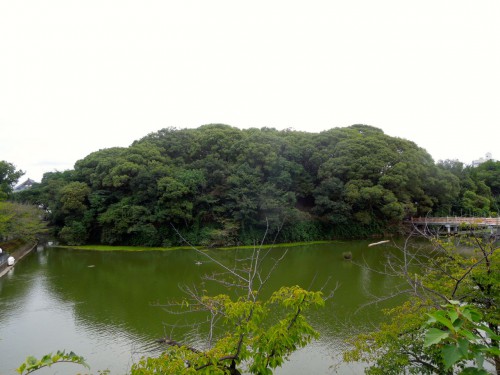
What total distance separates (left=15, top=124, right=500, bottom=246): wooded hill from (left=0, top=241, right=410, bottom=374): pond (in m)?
3.06

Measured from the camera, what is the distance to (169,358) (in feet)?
10.6

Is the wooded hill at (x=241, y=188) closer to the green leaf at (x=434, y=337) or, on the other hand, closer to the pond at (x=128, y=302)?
the pond at (x=128, y=302)

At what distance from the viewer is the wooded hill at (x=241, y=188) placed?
2291cm

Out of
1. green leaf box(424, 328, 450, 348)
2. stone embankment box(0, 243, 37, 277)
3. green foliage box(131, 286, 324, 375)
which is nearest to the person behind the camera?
green leaf box(424, 328, 450, 348)

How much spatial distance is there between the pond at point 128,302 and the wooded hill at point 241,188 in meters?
3.06

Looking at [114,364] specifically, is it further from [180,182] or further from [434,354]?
[180,182]

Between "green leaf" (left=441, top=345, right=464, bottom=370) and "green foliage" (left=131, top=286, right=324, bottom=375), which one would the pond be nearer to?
"green foliage" (left=131, top=286, right=324, bottom=375)

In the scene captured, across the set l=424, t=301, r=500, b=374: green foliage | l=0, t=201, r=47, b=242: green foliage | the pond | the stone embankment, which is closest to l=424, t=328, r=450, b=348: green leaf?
l=424, t=301, r=500, b=374: green foliage

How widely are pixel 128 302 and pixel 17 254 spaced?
11.8 m

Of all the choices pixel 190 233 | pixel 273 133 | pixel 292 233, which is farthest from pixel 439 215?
pixel 190 233

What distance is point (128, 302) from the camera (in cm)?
1193

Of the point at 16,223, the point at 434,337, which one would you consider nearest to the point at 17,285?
the point at 16,223

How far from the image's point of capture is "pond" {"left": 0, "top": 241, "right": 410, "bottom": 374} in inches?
317

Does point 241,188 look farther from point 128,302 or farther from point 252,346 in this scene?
point 252,346
